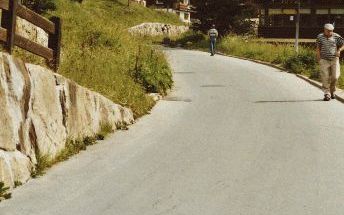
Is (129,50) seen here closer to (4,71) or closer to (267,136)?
(267,136)

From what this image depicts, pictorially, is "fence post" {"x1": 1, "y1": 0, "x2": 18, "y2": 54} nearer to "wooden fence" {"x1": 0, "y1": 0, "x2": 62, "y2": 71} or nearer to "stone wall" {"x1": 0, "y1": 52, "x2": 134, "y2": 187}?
"wooden fence" {"x1": 0, "y1": 0, "x2": 62, "y2": 71}

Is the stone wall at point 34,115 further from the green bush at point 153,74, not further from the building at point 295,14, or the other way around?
the building at point 295,14

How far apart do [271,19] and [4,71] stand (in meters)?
40.5

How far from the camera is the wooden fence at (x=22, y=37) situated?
8633 mm

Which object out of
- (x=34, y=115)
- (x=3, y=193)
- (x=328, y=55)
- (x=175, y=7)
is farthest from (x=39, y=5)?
(x=175, y=7)

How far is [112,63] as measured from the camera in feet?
46.5

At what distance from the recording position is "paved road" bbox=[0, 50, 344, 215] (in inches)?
257

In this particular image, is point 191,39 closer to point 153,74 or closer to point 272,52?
point 272,52

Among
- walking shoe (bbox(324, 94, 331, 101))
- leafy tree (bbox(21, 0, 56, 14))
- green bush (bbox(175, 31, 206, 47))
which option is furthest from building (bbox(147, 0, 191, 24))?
walking shoe (bbox(324, 94, 331, 101))

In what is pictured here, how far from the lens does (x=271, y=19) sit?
4612 centimetres

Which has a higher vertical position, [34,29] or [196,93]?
[34,29]

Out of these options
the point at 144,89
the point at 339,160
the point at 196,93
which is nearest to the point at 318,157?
the point at 339,160

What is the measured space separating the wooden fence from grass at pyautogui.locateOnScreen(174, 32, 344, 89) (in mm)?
11400

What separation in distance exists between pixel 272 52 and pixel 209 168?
22809 mm
